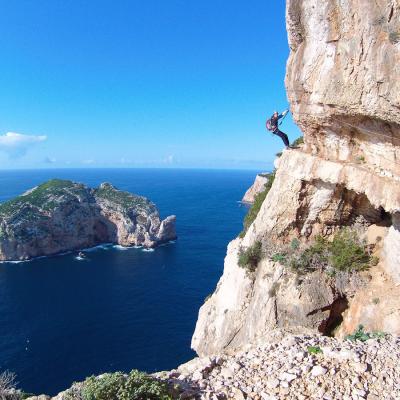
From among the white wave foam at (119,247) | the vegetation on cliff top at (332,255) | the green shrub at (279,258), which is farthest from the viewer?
the white wave foam at (119,247)

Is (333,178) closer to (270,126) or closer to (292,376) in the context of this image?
(270,126)

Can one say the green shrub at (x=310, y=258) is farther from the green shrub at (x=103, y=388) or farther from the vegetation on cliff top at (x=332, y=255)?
the green shrub at (x=103, y=388)

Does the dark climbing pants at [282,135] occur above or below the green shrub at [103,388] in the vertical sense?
above

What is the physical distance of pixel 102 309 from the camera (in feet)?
173

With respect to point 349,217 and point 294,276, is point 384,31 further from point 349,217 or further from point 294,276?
point 294,276

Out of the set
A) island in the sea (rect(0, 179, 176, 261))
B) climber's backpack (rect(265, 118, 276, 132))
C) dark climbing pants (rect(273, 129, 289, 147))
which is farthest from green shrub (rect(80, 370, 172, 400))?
island in the sea (rect(0, 179, 176, 261))

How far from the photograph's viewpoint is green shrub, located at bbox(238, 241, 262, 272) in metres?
24.7

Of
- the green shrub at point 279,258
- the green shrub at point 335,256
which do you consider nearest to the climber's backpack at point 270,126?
the green shrub at point 335,256

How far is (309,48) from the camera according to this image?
17109mm

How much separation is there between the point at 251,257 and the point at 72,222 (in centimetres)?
7411

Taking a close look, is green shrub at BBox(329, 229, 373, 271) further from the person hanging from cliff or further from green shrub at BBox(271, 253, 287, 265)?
the person hanging from cliff

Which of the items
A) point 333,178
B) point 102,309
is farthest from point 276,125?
point 102,309

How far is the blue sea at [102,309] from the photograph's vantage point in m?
38.9

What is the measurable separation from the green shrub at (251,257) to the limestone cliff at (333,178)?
2.65ft
